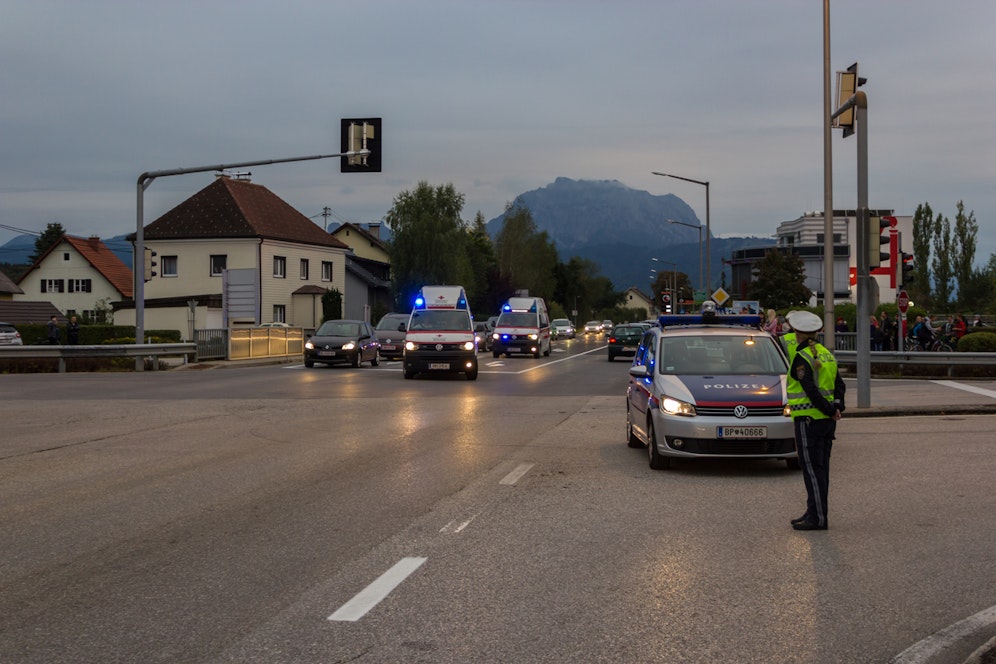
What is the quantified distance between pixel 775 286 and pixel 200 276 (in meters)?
41.0

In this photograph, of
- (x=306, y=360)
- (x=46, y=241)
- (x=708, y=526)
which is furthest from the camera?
(x=46, y=241)

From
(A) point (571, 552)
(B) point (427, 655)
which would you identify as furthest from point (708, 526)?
(B) point (427, 655)

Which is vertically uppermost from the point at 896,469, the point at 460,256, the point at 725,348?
the point at 460,256

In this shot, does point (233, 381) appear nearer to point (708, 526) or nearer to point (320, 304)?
point (708, 526)

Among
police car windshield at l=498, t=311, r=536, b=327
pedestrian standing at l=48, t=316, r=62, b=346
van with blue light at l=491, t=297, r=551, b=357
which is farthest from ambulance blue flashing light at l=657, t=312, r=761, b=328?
police car windshield at l=498, t=311, r=536, b=327

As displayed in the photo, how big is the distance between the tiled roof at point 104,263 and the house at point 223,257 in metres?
13.7

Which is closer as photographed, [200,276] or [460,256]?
[200,276]

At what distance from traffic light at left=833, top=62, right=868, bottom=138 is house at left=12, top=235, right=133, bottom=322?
70927 mm

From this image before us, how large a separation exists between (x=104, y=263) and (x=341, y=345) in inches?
2203

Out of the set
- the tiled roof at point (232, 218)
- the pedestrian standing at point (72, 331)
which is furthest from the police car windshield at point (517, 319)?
the tiled roof at point (232, 218)

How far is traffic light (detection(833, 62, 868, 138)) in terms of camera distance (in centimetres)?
1777

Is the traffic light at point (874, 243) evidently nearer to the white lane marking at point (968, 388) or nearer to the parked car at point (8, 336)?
the white lane marking at point (968, 388)

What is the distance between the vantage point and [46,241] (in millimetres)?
129750

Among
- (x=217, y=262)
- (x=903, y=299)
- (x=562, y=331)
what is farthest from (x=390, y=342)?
(x=562, y=331)
